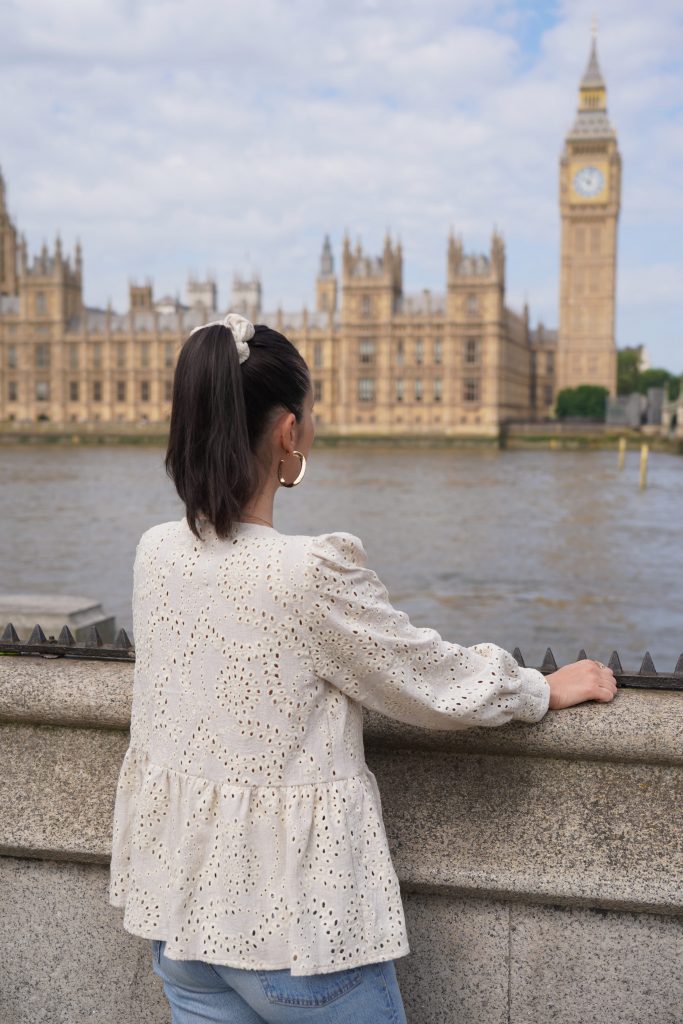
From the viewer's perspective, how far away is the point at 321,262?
282 feet

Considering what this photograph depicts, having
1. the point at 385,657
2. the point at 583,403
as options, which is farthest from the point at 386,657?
the point at 583,403

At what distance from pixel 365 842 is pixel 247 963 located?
0.64 ft

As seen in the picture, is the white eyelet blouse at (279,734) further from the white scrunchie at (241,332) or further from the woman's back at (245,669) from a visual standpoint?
the white scrunchie at (241,332)

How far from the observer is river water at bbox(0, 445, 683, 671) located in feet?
36.0

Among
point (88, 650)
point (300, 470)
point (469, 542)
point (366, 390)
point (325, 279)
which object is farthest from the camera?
point (325, 279)

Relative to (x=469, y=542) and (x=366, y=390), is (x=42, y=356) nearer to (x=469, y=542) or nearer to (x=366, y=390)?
(x=366, y=390)

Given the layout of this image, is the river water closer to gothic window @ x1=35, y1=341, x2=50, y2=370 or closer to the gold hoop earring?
the gold hoop earring

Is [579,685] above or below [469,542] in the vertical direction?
above

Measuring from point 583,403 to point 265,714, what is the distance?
2517 inches

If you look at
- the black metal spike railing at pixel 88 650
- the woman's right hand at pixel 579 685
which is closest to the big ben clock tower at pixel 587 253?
the black metal spike railing at pixel 88 650

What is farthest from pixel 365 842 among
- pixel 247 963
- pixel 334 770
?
pixel 247 963

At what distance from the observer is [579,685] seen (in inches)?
64.7

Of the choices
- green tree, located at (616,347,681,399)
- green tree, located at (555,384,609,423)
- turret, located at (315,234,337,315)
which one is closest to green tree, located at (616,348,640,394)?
green tree, located at (616,347,681,399)

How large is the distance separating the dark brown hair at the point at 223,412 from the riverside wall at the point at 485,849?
453mm
